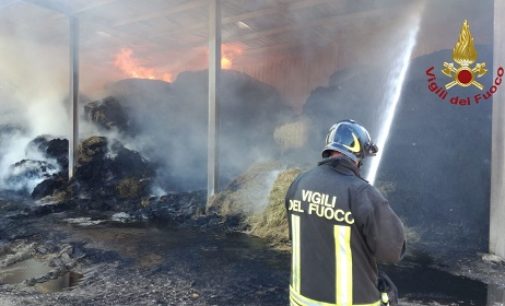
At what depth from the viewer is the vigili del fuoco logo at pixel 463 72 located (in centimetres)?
612

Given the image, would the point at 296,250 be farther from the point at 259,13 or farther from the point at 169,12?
the point at 169,12

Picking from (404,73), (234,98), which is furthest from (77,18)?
(404,73)

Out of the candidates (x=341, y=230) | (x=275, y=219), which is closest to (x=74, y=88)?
(x=275, y=219)

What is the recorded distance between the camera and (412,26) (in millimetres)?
7848

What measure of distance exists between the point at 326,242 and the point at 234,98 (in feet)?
30.6

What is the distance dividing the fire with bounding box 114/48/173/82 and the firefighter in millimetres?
11197

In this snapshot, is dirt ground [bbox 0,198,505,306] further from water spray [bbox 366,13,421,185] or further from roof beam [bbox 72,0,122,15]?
roof beam [bbox 72,0,122,15]

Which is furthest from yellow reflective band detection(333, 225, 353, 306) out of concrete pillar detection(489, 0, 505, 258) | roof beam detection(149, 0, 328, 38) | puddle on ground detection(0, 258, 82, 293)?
roof beam detection(149, 0, 328, 38)

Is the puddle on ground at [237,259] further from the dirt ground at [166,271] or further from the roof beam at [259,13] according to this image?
the roof beam at [259,13]

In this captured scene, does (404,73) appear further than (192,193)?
No

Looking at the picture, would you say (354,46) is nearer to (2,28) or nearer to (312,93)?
(312,93)

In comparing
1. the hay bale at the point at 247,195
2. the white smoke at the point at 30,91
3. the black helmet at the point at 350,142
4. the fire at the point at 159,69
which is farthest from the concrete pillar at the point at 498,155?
the white smoke at the point at 30,91

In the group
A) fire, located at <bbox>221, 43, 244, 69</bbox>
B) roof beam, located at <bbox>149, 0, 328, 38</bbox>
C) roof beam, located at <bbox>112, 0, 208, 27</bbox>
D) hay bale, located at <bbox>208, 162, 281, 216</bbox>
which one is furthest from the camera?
fire, located at <bbox>221, 43, 244, 69</bbox>

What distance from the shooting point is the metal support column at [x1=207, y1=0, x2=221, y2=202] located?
22.6ft
